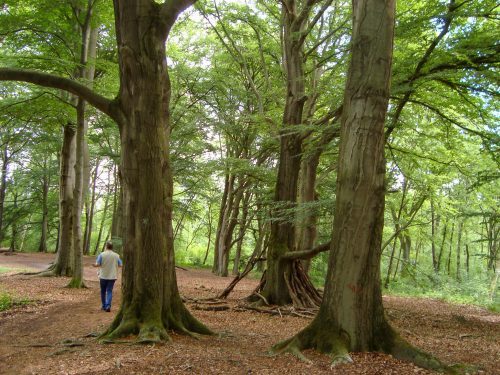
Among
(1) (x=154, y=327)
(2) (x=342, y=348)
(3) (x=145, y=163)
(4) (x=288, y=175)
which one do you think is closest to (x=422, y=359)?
(2) (x=342, y=348)

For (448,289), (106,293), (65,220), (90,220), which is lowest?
(448,289)

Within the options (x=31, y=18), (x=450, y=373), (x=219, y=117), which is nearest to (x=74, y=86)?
(x=31, y=18)

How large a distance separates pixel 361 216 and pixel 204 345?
10.2ft

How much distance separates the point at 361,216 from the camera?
5.43 meters

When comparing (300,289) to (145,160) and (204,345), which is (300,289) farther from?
(145,160)

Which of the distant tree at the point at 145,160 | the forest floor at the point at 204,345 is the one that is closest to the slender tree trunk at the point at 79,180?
the forest floor at the point at 204,345

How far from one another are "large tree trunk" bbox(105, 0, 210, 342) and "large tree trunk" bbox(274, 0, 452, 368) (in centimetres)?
230

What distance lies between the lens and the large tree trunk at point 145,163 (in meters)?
6.77

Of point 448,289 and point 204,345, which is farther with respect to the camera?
point 448,289

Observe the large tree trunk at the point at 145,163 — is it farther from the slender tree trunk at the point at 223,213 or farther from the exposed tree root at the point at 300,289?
the slender tree trunk at the point at 223,213

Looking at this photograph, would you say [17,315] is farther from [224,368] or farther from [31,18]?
[31,18]

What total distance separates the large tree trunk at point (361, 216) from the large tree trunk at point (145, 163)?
90.5 inches

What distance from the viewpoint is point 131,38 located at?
6945 millimetres

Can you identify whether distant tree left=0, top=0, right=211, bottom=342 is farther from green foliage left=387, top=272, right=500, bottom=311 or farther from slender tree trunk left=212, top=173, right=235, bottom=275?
green foliage left=387, top=272, right=500, bottom=311
